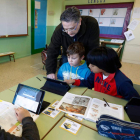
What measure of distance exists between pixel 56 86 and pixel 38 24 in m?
4.51

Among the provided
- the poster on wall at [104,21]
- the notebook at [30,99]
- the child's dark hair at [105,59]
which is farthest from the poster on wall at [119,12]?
the notebook at [30,99]

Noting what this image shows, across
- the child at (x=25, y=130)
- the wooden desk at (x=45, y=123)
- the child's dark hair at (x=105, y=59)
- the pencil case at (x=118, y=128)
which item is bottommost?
the wooden desk at (x=45, y=123)

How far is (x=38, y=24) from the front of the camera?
5.05 metres

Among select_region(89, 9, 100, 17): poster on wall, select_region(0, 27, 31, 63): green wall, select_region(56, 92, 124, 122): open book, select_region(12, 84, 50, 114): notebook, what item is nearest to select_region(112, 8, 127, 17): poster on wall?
select_region(89, 9, 100, 17): poster on wall

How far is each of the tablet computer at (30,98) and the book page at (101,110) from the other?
13.5 inches

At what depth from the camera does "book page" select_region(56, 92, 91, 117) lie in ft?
2.82

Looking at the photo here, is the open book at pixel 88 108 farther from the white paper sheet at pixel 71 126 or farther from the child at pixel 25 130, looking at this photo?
the child at pixel 25 130

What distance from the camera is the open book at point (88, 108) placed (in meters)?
0.84

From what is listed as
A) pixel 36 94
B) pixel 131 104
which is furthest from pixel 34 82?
pixel 131 104

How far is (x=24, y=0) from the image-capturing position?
405 cm

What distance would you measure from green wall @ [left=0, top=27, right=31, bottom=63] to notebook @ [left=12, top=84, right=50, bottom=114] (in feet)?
11.1

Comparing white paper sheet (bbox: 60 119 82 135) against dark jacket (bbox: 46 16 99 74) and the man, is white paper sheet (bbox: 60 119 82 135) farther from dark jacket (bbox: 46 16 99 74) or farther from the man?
dark jacket (bbox: 46 16 99 74)

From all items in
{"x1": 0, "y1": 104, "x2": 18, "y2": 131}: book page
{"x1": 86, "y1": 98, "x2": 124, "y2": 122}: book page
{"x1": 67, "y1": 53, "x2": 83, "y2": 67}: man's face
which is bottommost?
{"x1": 0, "y1": 104, "x2": 18, "y2": 131}: book page

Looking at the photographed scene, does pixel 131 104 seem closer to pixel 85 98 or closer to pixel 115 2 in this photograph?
Result: pixel 85 98
